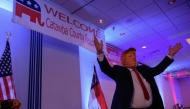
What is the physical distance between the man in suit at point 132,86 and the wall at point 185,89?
1222cm

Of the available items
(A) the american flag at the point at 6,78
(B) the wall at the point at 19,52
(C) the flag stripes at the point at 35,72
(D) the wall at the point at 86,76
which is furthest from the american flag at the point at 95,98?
(A) the american flag at the point at 6,78

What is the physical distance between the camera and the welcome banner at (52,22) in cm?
277

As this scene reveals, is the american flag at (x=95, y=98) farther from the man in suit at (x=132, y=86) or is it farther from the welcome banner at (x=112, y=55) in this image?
the man in suit at (x=132, y=86)

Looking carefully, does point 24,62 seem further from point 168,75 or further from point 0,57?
point 168,75

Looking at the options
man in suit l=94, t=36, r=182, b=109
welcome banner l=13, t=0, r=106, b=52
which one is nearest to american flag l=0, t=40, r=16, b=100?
welcome banner l=13, t=0, r=106, b=52

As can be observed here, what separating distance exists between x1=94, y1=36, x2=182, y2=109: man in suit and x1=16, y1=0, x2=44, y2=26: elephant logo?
1.67 meters

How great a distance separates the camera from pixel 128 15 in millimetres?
4047

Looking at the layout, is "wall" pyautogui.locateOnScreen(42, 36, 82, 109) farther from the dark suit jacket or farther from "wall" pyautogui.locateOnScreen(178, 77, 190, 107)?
"wall" pyautogui.locateOnScreen(178, 77, 190, 107)

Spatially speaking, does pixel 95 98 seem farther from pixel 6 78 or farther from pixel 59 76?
pixel 6 78

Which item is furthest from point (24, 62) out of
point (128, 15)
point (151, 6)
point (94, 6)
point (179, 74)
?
point (179, 74)

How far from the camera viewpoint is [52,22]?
321 centimetres

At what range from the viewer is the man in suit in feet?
5.19

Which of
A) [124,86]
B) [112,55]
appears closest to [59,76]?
[124,86]

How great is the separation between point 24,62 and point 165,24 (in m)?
3.72
